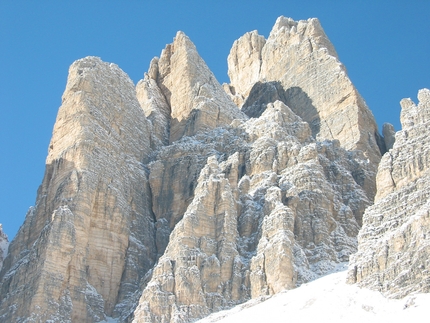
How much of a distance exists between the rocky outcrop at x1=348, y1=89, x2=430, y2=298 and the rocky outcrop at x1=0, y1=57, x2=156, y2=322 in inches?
1265

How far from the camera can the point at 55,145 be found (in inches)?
4990

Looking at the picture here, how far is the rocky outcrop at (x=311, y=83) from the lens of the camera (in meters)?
144

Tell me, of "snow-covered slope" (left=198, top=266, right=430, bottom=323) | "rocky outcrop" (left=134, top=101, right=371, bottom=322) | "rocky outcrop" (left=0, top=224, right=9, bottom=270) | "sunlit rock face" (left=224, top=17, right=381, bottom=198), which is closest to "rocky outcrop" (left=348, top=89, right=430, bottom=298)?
"snow-covered slope" (left=198, top=266, right=430, bottom=323)

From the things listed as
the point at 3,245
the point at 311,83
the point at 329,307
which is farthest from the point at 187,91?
the point at 329,307

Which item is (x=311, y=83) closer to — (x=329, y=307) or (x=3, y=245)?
(x=3, y=245)

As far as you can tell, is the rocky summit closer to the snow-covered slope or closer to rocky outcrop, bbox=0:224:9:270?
rocky outcrop, bbox=0:224:9:270

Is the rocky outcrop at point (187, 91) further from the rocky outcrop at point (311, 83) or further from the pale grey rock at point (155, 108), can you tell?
the rocky outcrop at point (311, 83)

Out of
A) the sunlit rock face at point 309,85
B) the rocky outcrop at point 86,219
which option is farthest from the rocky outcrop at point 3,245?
the sunlit rock face at point 309,85

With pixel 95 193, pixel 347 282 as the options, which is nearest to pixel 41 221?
pixel 95 193

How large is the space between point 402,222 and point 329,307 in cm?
1138

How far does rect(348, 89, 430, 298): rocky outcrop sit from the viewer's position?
91938 mm

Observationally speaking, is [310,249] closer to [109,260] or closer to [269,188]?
[269,188]

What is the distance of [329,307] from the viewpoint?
3720 inches

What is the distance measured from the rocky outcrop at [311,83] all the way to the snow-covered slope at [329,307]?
1277 inches
